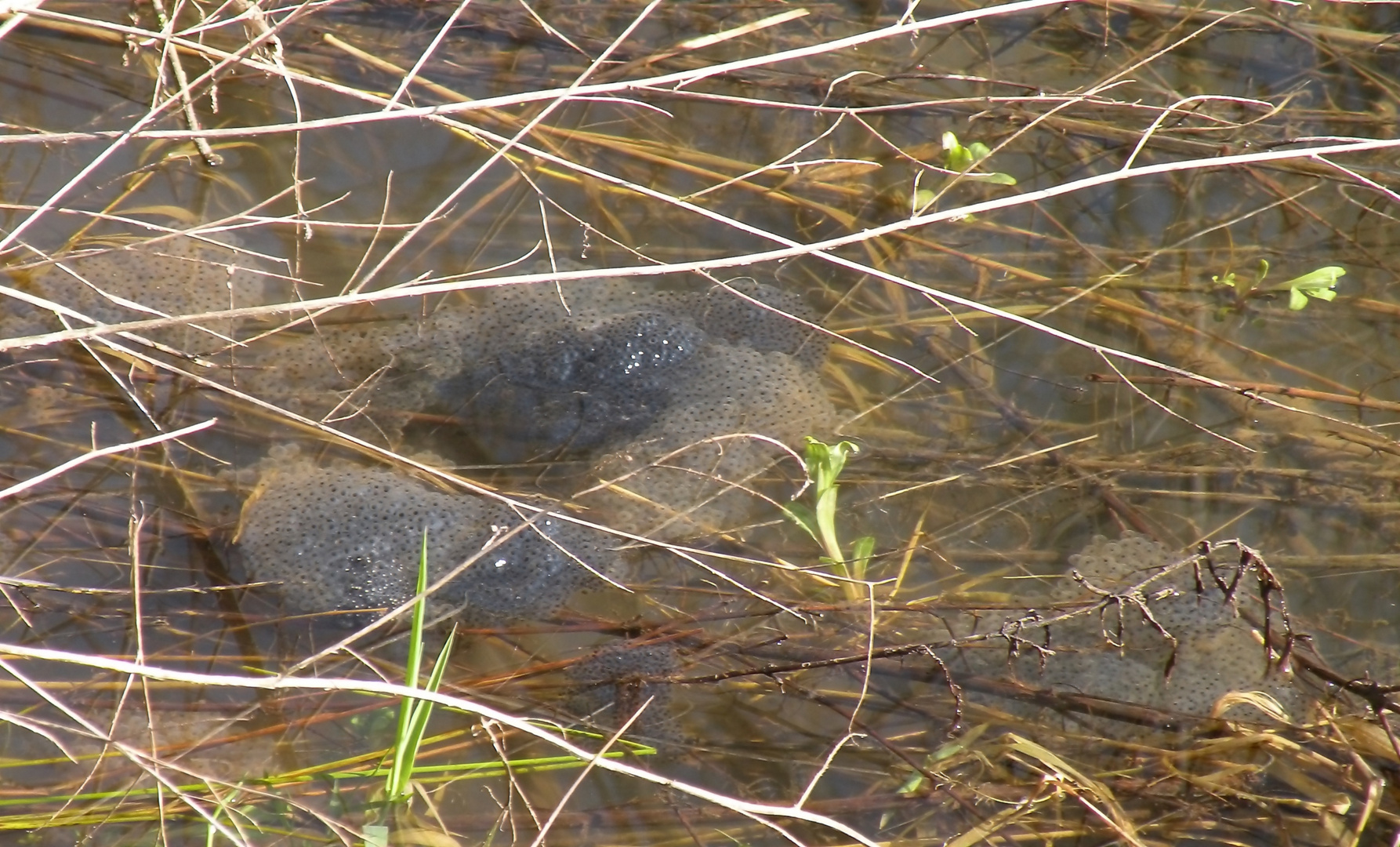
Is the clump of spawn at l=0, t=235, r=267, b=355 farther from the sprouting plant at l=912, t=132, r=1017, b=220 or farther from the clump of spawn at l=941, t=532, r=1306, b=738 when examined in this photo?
the clump of spawn at l=941, t=532, r=1306, b=738

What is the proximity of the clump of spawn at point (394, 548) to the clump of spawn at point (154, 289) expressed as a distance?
40 centimetres

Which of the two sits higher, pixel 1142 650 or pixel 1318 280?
pixel 1318 280

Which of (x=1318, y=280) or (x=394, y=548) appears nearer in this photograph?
(x=394, y=548)

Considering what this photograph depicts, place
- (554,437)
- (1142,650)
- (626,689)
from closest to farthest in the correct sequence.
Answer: (626,689), (1142,650), (554,437)

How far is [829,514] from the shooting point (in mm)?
1942

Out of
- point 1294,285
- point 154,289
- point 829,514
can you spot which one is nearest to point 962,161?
point 1294,285

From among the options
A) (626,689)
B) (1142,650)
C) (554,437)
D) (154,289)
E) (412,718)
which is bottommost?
(1142,650)

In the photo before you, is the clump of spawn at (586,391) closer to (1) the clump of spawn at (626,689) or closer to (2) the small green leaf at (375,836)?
(1) the clump of spawn at (626,689)

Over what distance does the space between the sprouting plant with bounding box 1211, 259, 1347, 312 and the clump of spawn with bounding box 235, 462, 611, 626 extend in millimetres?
1610

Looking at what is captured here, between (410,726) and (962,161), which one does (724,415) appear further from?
(410,726)

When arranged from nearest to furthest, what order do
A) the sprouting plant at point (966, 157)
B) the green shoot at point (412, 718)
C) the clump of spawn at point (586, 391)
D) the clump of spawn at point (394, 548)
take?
the green shoot at point (412, 718) → the clump of spawn at point (394, 548) → the clump of spawn at point (586, 391) → the sprouting plant at point (966, 157)

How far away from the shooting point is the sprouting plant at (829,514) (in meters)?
1.87

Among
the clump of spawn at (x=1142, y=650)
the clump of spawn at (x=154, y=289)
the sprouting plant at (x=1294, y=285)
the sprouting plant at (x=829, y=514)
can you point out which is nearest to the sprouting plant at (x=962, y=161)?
the sprouting plant at (x=1294, y=285)

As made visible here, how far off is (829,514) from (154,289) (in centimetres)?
155
